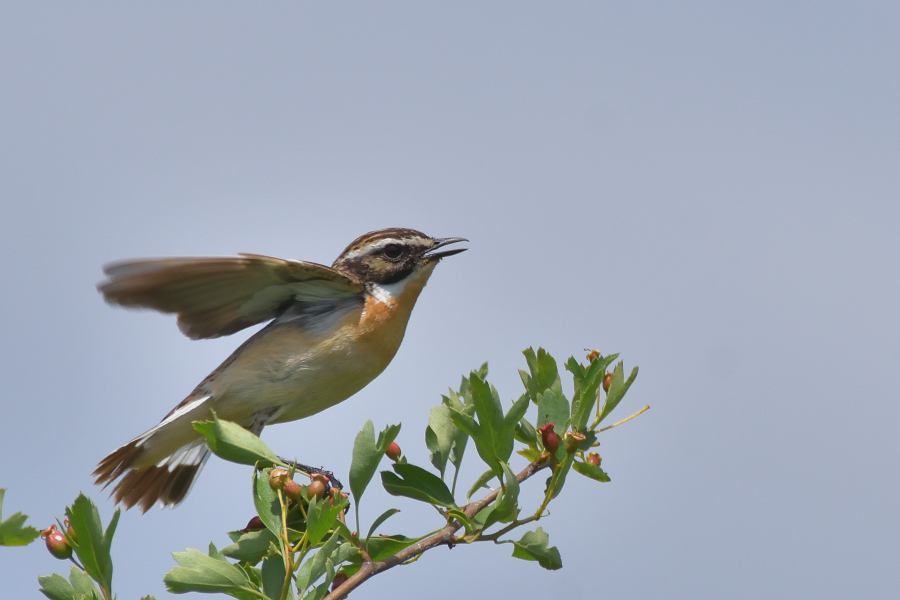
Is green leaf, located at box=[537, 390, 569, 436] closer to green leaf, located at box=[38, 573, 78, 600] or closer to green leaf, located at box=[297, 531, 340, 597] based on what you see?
green leaf, located at box=[297, 531, 340, 597]

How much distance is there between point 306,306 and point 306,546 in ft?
13.5

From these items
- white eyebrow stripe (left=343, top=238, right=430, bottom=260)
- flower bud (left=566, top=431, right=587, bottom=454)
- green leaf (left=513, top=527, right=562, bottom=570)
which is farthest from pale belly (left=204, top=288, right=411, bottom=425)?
flower bud (left=566, top=431, right=587, bottom=454)

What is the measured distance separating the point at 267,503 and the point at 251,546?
0.28 metres

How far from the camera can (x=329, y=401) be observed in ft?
24.6

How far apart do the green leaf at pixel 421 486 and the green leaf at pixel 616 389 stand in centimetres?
84

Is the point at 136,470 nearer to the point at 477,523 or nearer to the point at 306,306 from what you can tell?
the point at 306,306

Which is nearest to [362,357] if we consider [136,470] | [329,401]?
[329,401]

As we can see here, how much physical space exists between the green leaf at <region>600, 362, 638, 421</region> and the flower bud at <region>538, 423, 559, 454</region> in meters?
0.41

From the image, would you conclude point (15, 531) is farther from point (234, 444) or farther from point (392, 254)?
point (392, 254)

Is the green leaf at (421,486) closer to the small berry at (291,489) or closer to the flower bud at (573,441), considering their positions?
the small berry at (291,489)

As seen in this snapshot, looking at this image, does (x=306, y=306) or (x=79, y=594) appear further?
(x=306, y=306)

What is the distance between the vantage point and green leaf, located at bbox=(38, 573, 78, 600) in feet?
13.4

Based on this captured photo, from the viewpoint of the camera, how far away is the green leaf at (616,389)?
441 cm

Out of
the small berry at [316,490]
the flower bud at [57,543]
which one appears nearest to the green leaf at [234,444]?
the small berry at [316,490]
